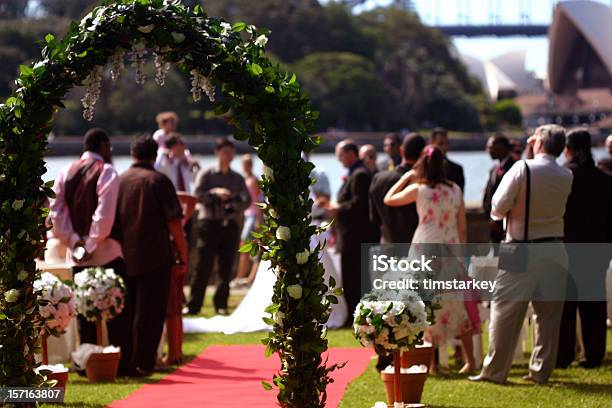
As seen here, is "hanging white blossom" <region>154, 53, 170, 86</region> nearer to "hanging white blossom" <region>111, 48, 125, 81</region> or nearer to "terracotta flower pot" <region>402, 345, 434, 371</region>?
"hanging white blossom" <region>111, 48, 125, 81</region>

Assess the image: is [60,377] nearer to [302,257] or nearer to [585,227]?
[302,257]

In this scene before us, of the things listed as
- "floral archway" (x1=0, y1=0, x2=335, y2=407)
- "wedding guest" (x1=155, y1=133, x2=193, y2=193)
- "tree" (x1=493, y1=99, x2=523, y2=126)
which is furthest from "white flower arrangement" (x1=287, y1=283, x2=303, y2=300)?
"tree" (x1=493, y1=99, x2=523, y2=126)

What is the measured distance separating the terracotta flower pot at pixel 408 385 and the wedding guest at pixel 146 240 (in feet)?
6.42

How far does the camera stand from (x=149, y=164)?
27.7 feet

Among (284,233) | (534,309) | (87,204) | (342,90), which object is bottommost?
(534,309)

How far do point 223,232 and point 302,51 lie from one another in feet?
263

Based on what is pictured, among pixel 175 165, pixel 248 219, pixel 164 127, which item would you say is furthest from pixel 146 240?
pixel 248 219

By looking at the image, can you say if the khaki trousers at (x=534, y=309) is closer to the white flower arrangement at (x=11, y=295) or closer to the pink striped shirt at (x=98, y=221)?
the pink striped shirt at (x=98, y=221)

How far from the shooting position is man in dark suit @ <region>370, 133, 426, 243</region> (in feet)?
28.0

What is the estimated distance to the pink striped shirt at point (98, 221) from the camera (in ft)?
26.2

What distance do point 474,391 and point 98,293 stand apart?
2091 mm

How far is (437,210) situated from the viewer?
25.9ft

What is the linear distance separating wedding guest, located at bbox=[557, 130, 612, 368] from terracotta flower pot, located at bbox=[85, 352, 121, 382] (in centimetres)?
264

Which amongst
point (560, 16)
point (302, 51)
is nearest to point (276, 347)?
point (560, 16)
